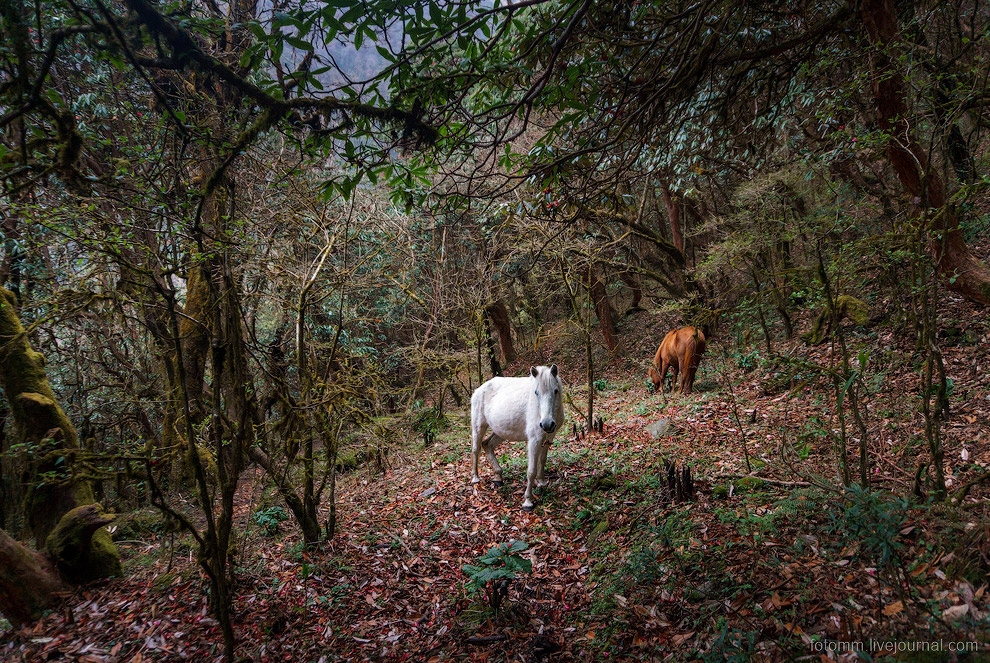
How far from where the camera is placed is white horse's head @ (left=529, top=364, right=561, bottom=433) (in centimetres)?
546

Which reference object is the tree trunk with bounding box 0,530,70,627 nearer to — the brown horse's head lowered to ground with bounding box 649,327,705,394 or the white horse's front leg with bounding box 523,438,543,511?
the white horse's front leg with bounding box 523,438,543,511

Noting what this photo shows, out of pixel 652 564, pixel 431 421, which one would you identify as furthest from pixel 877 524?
pixel 431 421

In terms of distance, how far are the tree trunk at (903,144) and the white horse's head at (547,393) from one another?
372 cm

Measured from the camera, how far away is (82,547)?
481cm

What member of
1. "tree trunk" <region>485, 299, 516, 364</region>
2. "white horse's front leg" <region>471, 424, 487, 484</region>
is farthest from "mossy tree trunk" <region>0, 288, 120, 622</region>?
"tree trunk" <region>485, 299, 516, 364</region>

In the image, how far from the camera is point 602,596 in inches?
151

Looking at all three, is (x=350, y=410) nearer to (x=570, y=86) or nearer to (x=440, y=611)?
(x=440, y=611)

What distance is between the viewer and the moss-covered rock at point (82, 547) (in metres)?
4.71

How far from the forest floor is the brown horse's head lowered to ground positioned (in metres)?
2.14

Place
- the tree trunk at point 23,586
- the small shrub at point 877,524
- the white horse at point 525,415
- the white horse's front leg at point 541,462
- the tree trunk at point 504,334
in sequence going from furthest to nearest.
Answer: the tree trunk at point 504,334 → the white horse's front leg at point 541,462 → the white horse at point 525,415 → the tree trunk at point 23,586 → the small shrub at point 877,524

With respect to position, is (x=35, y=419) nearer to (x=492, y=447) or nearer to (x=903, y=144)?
(x=492, y=447)

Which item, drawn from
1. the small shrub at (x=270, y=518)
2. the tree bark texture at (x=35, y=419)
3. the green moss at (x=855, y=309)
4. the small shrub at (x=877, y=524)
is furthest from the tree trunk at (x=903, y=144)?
the tree bark texture at (x=35, y=419)

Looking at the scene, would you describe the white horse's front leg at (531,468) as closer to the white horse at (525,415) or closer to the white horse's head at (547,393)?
the white horse at (525,415)

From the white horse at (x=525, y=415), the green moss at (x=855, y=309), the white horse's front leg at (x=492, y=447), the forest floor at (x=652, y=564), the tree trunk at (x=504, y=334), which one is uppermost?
the tree trunk at (x=504, y=334)
